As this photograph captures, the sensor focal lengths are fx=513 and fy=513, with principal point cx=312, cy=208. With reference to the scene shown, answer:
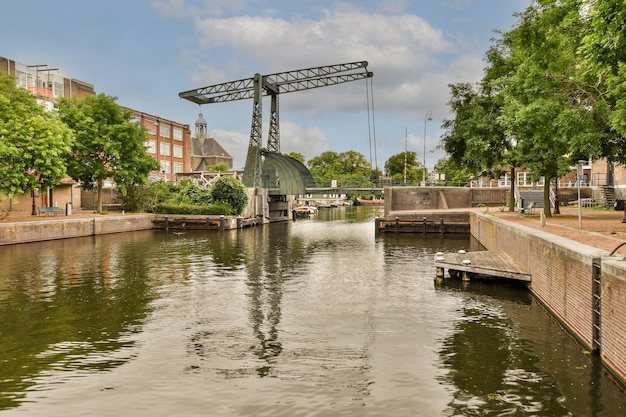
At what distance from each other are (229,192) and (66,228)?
679 inches

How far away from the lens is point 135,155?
44.7m

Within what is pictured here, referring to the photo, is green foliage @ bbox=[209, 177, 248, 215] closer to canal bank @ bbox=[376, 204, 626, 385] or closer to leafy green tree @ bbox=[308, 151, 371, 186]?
canal bank @ bbox=[376, 204, 626, 385]

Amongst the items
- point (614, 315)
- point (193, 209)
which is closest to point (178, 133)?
point (193, 209)

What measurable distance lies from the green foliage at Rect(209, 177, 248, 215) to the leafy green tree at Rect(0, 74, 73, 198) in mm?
16097

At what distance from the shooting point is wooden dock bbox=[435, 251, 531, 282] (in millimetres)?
16984

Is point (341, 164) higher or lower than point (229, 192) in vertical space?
higher

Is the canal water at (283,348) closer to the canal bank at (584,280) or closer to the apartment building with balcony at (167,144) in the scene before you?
the canal bank at (584,280)

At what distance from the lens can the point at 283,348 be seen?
37.1ft

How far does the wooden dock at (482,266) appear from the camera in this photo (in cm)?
1698

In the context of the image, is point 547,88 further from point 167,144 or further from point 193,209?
point 167,144

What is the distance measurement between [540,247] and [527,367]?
18.8 feet

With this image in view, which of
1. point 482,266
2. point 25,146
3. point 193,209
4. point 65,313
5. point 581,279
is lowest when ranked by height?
point 65,313

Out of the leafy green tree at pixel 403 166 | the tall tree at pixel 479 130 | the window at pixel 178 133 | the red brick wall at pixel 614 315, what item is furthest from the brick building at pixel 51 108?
the leafy green tree at pixel 403 166

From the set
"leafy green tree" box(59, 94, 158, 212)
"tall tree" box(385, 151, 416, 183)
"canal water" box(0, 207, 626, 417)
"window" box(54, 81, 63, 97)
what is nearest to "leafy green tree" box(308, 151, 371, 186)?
"tall tree" box(385, 151, 416, 183)
